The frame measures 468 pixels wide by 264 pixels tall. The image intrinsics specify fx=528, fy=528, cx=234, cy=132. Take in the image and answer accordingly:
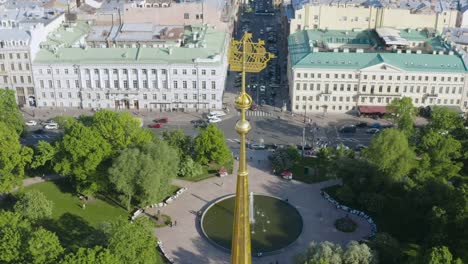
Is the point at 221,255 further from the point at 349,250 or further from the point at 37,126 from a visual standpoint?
the point at 37,126

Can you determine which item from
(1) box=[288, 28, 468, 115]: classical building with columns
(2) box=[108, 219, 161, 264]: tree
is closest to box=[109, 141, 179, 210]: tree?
(2) box=[108, 219, 161, 264]: tree

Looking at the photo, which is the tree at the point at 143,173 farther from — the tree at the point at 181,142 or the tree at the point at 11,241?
the tree at the point at 11,241

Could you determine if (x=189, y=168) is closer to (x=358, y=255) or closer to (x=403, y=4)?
(x=358, y=255)

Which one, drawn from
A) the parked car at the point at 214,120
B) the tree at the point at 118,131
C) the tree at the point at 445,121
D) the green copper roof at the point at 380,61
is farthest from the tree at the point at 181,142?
the tree at the point at 445,121

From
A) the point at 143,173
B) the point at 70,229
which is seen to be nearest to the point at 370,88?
the point at 143,173

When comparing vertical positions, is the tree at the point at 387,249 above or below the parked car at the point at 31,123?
below

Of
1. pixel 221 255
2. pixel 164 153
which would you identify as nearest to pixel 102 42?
pixel 164 153
